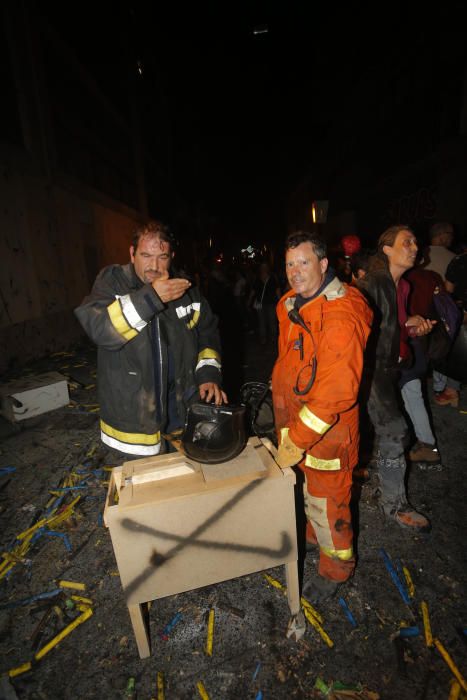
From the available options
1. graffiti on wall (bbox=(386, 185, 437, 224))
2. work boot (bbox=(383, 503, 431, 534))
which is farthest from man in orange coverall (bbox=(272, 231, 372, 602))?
graffiti on wall (bbox=(386, 185, 437, 224))

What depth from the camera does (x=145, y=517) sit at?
5.55ft

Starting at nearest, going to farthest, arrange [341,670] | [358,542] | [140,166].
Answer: [341,670] → [358,542] → [140,166]

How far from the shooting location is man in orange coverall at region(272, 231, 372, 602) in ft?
6.34

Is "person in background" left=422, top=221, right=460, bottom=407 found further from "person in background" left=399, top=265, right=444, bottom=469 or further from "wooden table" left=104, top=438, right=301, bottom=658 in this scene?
"wooden table" left=104, top=438, right=301, bottom=658

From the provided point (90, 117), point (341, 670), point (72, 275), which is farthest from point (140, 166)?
point (341, 670)

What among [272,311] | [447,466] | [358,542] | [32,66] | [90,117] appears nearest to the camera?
[358,542]

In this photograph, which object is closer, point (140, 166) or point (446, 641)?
point (446, 641)

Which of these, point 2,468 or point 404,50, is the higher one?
point 404,50

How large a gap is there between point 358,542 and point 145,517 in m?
2.15

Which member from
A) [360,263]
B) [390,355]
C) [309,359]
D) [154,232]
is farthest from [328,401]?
[360,263]

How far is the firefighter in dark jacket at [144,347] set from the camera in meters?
2.16

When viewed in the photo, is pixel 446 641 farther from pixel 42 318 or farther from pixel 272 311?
→ pixel 42 318

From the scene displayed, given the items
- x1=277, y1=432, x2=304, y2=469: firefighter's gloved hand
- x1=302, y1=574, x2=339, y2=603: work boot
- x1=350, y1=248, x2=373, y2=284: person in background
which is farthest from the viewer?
x1=350, y1=248, x2=373, y2=284: person in background

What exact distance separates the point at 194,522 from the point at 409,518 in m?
2.20
